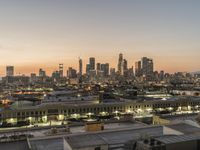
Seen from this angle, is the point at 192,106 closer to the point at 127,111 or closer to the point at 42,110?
the point at 127,111

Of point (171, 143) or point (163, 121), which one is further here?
point (163, 121)

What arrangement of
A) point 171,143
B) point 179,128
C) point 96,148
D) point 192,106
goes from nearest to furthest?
1. point 171,143
2. point 96,148
3. point 179,128
4. point 192,106

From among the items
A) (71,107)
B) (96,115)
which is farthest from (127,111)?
(71,107)

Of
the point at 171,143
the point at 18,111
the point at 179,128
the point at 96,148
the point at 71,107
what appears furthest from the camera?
the point at 71,107

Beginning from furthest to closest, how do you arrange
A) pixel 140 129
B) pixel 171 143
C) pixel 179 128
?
pixel 140 129 → pixel 179 128 → pixel 171 143

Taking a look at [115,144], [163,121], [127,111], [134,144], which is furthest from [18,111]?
[134,144]

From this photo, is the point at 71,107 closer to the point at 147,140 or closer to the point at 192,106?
the point at 192,106

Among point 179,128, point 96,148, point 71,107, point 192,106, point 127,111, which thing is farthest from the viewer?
point 192,106

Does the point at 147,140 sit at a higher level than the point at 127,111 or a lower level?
higher

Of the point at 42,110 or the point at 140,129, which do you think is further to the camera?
the point at 42,110
